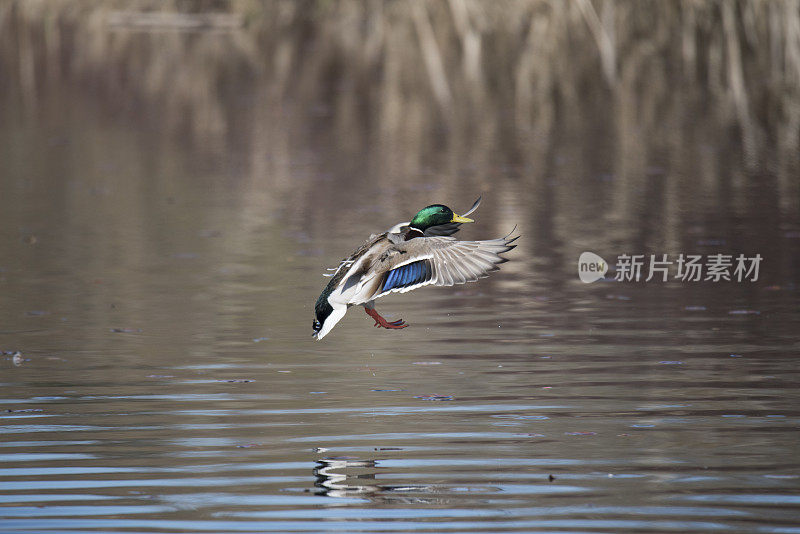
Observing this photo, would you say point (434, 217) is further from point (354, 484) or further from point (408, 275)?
point (354, 484)

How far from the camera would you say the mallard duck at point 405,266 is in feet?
26.4

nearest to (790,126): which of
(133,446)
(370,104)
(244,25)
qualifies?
(370,104)

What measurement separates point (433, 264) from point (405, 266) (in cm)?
17

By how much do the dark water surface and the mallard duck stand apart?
0.60m

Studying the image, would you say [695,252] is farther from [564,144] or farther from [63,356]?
[564,144]

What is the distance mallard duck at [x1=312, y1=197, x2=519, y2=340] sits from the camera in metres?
8.04

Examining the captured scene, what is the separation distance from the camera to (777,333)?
35.1 ft

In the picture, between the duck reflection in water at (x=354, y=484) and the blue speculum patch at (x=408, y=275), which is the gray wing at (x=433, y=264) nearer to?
the blue speculum patch at (x=408, y=275)

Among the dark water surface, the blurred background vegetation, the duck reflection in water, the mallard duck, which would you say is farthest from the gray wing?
the blurred background vegetation

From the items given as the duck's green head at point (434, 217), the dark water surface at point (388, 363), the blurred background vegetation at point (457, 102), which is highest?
the blurred background vegetation at point (457, 102)

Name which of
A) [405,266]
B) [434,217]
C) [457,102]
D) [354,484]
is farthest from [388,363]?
[457,102]

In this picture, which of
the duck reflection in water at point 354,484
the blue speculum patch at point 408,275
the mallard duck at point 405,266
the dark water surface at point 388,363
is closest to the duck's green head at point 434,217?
the mallard duck at point 405,266

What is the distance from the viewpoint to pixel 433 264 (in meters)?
8.18

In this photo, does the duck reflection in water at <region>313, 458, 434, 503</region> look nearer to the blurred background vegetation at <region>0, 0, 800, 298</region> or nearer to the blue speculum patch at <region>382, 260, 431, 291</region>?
the blue speculum patch at <region>382, 260, 431, 291</region>
